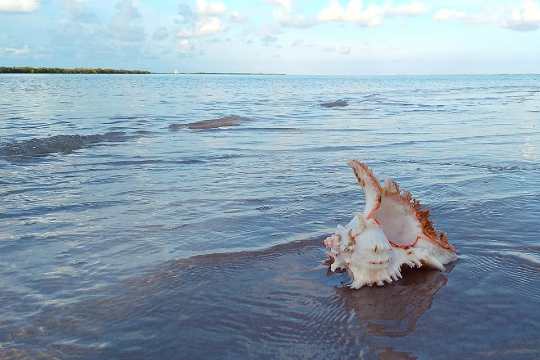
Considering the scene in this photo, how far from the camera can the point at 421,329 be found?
3443 millimetres

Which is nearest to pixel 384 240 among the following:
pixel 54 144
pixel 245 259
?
pixel 245 259

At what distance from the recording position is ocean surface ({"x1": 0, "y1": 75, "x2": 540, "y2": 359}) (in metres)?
3.33

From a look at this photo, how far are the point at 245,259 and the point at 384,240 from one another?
1329mm

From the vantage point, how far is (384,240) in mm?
4082

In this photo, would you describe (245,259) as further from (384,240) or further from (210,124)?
(210,124)

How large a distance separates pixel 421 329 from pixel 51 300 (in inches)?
104

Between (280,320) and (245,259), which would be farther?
(245,259)

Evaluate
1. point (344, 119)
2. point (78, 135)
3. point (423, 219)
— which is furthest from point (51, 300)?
point (344, 119)

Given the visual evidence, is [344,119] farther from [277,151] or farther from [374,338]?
[374,338]

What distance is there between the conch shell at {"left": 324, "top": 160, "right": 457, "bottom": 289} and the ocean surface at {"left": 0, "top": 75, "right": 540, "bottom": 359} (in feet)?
0.39

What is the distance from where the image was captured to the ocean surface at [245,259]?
3.33 meters

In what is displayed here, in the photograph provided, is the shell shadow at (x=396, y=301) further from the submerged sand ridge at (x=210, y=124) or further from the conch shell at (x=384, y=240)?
the submerged sand ridge at (x=210, y=124)

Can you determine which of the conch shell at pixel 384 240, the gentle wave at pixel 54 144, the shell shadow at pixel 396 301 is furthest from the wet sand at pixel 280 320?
the gentle wave at pixel 54 144

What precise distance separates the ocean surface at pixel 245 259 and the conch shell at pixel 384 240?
0.39 feet
